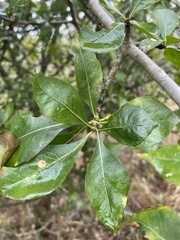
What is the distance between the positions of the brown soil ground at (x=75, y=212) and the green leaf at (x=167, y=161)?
4.00 ft

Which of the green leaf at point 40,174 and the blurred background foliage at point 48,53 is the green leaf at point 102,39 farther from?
the blurred background foliage at point 48,53

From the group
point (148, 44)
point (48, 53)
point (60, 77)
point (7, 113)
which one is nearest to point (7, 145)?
point (148, 44)

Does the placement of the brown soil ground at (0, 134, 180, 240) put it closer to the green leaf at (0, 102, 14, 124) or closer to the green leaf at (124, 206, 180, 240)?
the green leaf at (0, 102, 14, 124)

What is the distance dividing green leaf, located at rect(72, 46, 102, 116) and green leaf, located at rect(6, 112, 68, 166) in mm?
75

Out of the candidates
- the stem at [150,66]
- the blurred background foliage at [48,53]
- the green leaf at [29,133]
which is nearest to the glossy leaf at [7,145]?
the green leaf at [29,133]

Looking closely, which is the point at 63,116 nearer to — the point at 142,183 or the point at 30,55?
the point at 30,55

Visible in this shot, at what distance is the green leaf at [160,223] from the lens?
0.47m

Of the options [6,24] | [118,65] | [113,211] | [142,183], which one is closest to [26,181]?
[113,211]

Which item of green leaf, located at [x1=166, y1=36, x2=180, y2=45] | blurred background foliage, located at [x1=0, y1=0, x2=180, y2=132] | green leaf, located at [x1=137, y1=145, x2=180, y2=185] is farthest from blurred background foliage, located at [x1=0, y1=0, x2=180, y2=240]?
green leaf, located at [x1=137, y1=145, x2=180, y2=185]

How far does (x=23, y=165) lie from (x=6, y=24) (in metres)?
0.84

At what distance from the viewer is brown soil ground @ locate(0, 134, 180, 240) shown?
6.39 ft

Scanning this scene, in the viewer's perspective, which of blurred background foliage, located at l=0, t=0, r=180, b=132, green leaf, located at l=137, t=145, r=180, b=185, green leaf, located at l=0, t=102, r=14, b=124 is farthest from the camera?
blurred background foliage, located at l=0, t=0, r=180, b=132

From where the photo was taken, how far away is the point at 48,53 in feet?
5.63

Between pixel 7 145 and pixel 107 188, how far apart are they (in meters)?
0.18
